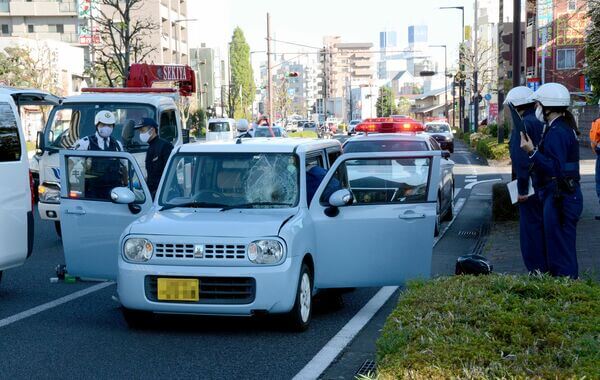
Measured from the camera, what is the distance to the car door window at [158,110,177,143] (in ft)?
47.9

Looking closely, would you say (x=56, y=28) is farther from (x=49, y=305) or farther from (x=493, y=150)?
(x=49, y=305)

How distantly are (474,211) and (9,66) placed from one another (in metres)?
41.6

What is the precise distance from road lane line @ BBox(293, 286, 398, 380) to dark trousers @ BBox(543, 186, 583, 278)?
1.67 m

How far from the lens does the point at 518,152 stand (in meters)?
7.77

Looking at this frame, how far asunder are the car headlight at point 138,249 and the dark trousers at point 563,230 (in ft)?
10.6

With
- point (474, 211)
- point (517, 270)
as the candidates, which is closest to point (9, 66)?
point (474, 211)

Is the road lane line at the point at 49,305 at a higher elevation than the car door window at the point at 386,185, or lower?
lower

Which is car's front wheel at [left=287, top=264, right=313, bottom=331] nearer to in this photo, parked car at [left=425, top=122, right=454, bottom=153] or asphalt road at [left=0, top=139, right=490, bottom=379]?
asphalt road at [left=0, top=139, right=490, bottom=379]

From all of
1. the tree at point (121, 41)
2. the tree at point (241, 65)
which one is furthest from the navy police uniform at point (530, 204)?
the tree at point (241, 65)

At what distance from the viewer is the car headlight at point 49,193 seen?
43.8 ft

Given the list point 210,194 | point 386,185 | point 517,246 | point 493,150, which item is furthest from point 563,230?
point 493,150

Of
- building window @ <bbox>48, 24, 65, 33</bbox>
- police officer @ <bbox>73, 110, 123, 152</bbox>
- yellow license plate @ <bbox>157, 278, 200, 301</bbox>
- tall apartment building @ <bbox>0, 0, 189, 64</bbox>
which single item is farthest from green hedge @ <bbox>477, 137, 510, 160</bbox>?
building window @ <bbox>48, 24, 65, 33</bbox>

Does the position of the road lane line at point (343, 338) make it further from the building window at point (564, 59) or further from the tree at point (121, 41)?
the building window at point (564, 59)

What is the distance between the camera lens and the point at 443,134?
42.7m
